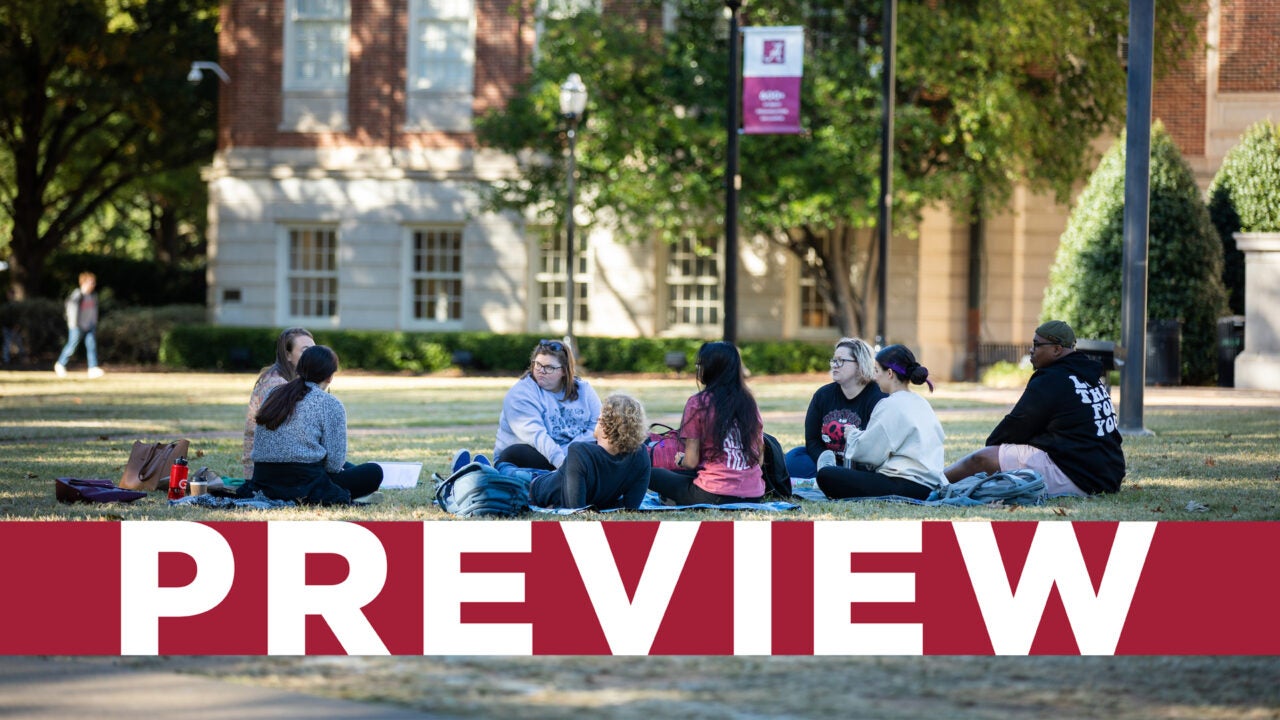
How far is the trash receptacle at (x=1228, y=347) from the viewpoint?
83.4 feet

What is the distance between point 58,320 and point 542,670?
3185cm

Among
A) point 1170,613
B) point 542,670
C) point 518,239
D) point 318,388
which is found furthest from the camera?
point 518,239

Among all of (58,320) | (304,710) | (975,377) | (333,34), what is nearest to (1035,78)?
(975,377)

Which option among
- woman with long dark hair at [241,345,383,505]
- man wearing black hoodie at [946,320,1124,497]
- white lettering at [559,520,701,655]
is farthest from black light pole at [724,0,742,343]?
white lettering at [559,520,701,655]

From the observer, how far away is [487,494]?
372 inches

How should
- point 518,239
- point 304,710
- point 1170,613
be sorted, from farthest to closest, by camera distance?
point 518,239
point 1170,613
point 304,710

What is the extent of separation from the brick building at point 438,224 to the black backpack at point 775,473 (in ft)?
71.3

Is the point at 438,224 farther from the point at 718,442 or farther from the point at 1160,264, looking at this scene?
the point at 718,442

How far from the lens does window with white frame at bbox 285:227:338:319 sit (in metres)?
35.4

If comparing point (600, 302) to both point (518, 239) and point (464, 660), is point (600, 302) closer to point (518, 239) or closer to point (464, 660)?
point (518, 239)

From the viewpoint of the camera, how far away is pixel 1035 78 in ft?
99.7

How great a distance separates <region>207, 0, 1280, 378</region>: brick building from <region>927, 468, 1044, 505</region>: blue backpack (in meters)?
21.6

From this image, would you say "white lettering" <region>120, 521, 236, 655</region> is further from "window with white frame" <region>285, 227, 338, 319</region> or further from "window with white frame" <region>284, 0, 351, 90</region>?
"window with white frame" <region>284, 0, 351, 90</region>
